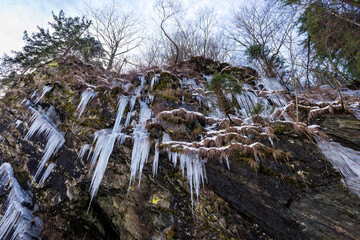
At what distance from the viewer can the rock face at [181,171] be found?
8.57 ft

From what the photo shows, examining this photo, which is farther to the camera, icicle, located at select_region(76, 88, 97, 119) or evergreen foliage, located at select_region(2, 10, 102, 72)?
evergreen foliage, located at select_region(2, 10, 102, 72)

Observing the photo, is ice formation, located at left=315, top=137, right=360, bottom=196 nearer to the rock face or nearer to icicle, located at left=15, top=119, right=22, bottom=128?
the rock face

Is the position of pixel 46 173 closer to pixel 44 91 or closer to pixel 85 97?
pixel 85 97

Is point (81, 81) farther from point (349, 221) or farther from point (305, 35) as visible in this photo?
point (305, 35)

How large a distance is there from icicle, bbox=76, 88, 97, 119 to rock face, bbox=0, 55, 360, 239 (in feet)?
0.24

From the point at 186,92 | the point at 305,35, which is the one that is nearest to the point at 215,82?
the point at 186,92

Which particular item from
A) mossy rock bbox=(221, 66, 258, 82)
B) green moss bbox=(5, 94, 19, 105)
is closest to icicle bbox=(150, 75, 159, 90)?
mossy rock bbox=(221, 66, 258, 82)

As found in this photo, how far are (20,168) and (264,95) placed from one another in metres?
7.59

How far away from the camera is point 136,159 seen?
3.41m

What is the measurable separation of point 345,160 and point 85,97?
19.7 ft

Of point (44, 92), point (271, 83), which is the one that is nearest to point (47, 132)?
point (44, 92)

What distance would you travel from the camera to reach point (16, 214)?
133 inches

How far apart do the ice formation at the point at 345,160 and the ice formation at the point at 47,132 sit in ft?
19.0

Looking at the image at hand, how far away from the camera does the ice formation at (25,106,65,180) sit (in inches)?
155
